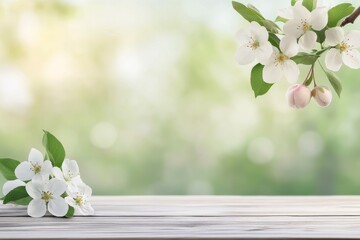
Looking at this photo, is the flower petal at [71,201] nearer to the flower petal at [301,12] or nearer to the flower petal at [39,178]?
the flower petal at [39,178]

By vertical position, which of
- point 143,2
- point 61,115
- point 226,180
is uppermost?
point 143,2

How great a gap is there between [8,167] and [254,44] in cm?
53

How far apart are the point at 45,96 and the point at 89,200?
189 cm

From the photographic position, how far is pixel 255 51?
1574 millimetres

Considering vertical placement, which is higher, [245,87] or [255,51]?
[255,51]

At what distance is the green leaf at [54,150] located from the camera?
1682 millimetres

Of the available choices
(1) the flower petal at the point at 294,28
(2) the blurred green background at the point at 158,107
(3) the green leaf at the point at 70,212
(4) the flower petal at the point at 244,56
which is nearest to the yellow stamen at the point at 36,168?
(3) the green leaf at the point at 70,212

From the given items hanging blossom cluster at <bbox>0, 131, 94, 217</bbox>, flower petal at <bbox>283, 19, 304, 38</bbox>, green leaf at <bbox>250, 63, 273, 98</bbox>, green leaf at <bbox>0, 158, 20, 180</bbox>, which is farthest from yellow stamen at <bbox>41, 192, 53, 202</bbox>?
flower petal at <bbox>283, 19, 304, 38</bbox>

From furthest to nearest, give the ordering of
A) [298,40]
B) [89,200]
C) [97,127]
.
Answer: [97,127]
[89,200]
[298,40]

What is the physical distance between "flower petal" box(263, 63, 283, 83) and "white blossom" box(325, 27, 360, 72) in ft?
0.28

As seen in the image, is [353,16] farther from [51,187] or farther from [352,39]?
[51,187]

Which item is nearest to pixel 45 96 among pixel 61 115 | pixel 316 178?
pixel 61 115

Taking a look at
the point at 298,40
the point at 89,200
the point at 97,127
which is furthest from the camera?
the point at 97,127

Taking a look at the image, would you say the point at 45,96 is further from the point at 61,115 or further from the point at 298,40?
the point at 298,40
